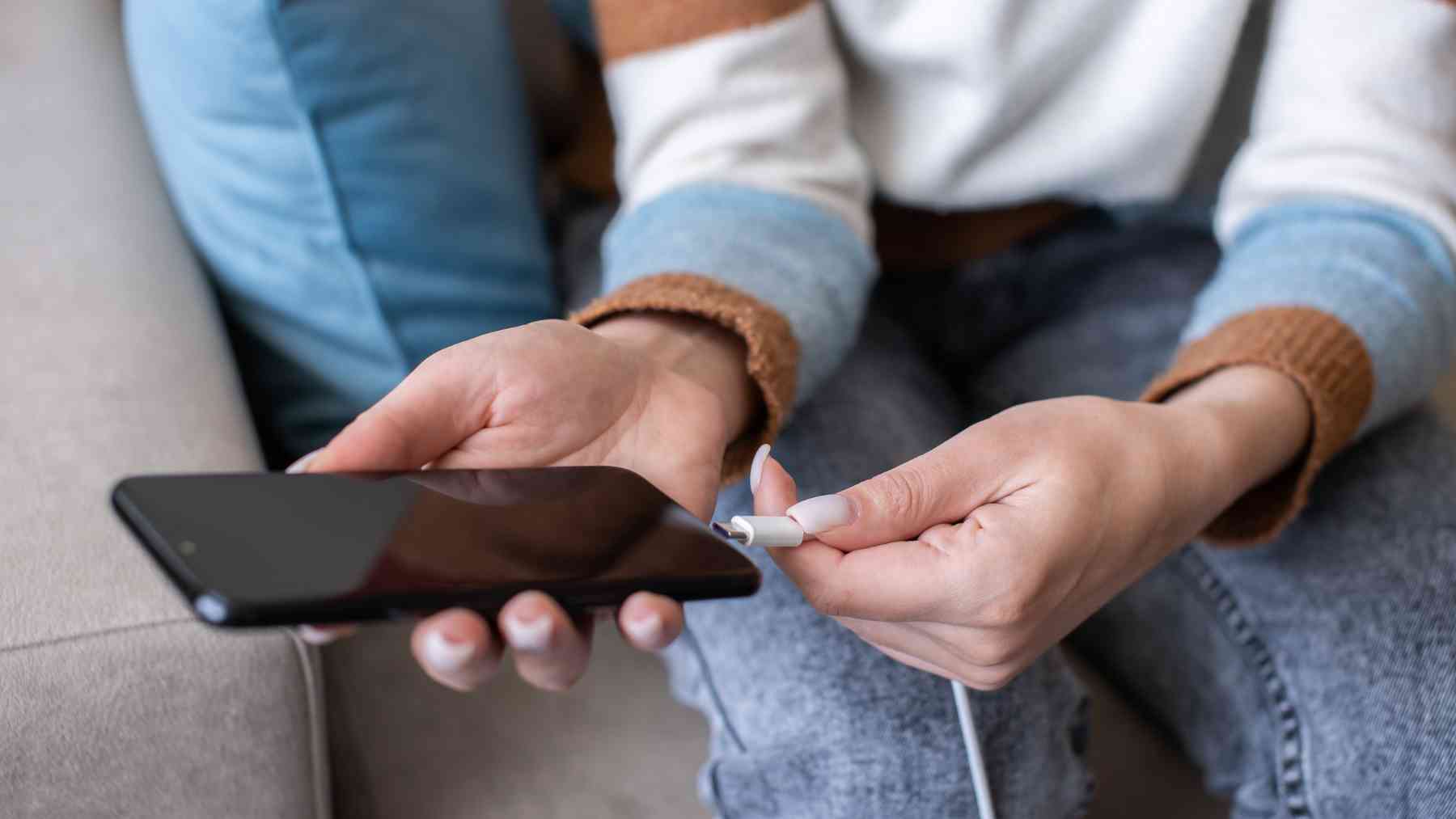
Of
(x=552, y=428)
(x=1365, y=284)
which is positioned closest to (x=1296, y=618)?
(x=1365, y=284)

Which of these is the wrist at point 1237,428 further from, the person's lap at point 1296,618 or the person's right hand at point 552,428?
the person's right hand at point 552,428

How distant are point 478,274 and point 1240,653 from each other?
1.54 feet

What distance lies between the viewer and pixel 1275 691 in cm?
54

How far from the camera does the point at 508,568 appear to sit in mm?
322

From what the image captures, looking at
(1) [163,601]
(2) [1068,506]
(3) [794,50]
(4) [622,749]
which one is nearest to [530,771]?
(4) [622,749]

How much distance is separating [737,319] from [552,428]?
12 cm

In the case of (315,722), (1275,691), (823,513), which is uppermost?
(823,513)

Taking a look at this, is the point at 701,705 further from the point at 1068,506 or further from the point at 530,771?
the point at 1068,506

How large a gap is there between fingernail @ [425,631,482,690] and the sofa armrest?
0.16m

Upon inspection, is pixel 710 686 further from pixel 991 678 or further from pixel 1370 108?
pixel 1370 108

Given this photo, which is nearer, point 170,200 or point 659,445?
point 659,445

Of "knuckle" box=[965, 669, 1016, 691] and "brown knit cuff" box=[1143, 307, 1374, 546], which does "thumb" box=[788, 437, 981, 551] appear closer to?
"knuckle" box=[965, 669, 1016, 691]

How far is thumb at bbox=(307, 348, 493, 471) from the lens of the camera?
1.13 ft

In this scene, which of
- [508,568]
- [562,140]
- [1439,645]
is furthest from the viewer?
[562,140]
